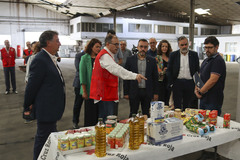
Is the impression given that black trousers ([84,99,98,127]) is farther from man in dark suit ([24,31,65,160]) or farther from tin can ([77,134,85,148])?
tin can ([77,134,85,148])

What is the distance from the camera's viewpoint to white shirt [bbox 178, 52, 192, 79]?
11.1 feet

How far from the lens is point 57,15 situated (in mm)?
26500

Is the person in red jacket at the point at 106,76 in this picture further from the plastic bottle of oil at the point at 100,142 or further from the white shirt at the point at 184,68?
the white shirt at the point at 184,68

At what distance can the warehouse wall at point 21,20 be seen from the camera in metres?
23.8

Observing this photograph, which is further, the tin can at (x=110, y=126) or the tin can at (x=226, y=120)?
the tin can at (x=226, y=120)

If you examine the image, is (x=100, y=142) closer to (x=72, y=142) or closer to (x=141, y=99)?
(x=72, y=142)

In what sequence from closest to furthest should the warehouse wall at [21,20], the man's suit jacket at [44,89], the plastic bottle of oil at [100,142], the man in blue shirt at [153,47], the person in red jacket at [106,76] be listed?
the plastic bottle of oil at [100,142] → the man's suit jacket at [44,89] → the person in red jacket at [106,76] → the man in blue shirt at [153,47] → the warehouse wall at [21,20]

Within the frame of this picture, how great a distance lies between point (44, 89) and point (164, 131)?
1175 millimetres

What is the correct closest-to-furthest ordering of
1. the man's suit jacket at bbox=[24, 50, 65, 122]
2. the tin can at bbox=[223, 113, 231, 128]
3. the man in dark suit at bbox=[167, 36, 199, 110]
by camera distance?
the man's suit jacket at bbox=[24, 50, 65, 122]
the tin can at bbox=[223, 113, 231, 128]
the man in dark suit at bbox=[167, 36, 199, 110]

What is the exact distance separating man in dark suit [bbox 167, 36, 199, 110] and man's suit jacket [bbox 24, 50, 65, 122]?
189cm

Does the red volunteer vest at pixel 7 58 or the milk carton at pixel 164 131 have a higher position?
the red volunteer vest at pixel 7 58

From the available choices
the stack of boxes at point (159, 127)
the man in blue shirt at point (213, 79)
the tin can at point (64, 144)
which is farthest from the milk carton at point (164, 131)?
the man in blue shirt at point (213, 79)

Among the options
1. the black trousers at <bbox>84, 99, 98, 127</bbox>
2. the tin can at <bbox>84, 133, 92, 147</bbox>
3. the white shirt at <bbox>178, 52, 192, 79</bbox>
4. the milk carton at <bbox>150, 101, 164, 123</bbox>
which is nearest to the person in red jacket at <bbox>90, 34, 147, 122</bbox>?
the black trousers at <bbox>84, 99, 98, 127</bbox>

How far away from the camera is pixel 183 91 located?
3.45 metres
